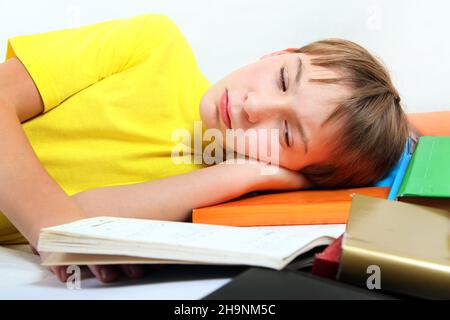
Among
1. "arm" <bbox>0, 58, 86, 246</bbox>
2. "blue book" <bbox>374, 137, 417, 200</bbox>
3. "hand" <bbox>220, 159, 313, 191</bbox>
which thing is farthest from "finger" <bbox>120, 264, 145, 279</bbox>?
"blue book" <bbox>374, 137, 417, 200</bbox>

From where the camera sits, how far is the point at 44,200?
76cm

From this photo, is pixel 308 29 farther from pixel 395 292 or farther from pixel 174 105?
pixel 395 292

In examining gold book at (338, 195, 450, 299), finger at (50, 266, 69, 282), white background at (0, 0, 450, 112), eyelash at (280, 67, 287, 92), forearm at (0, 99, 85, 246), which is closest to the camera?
gold book at (338, 195, 450, 299)

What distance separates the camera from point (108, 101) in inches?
41.3

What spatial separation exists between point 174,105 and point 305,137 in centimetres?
30

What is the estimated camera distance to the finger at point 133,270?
2.02 ft

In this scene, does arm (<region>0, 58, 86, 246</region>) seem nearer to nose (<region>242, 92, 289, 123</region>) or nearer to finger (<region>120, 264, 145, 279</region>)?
finger (<region>120, 264, 145, 279</region>)

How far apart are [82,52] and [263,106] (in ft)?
1.17

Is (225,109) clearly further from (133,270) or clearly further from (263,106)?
(133,270)

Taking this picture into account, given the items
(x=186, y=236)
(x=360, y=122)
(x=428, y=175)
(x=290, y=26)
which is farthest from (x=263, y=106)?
(x=290, y=26)

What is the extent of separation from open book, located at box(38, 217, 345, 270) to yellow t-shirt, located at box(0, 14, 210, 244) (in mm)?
404

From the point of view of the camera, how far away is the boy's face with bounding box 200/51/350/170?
3.16 feet

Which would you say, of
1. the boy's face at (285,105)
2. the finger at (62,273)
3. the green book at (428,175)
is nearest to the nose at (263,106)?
the boy's face at (285,105)
